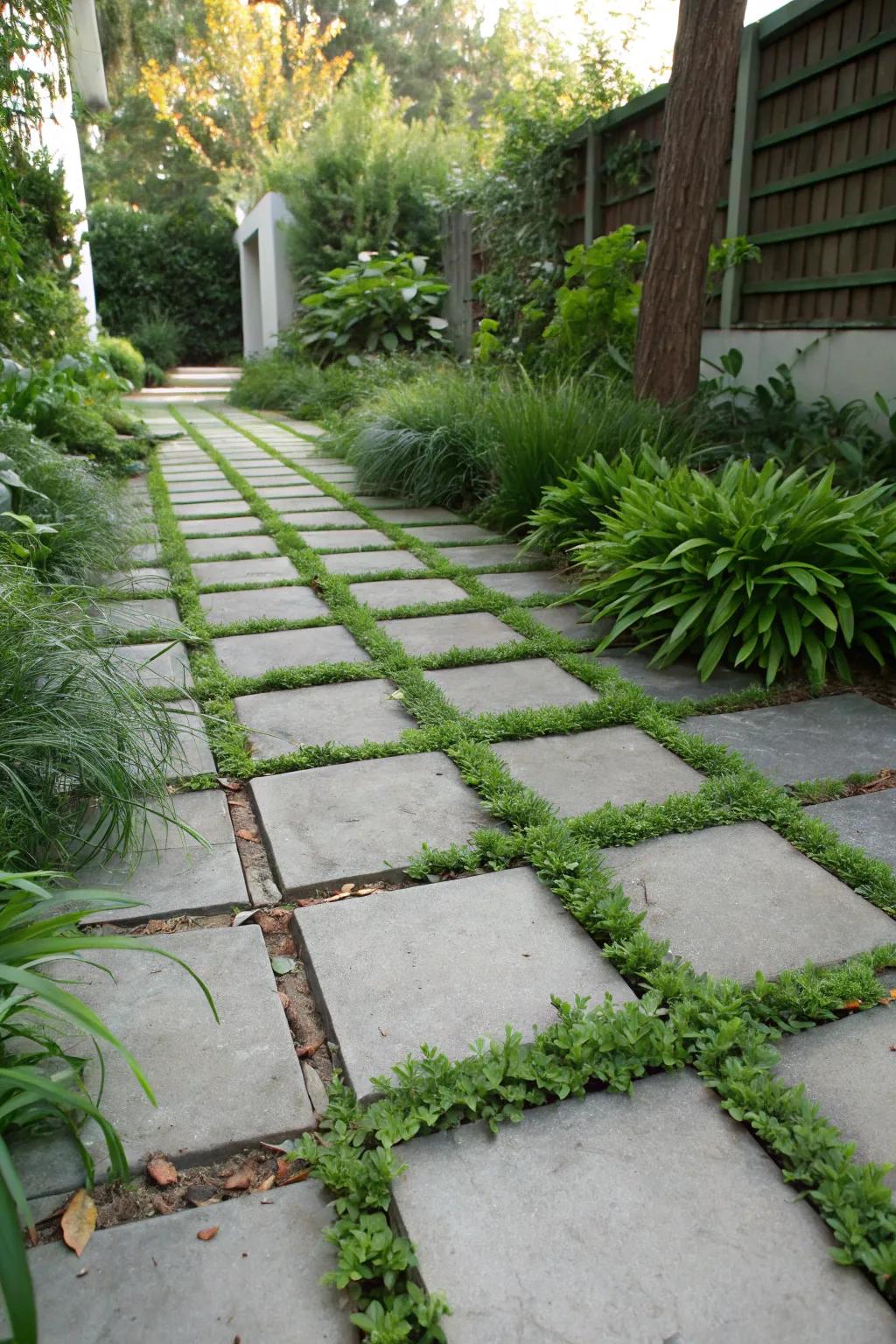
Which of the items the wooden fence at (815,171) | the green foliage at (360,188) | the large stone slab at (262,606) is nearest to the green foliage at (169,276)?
the green foliage at (360,188)

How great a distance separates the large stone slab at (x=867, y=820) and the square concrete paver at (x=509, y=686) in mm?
769

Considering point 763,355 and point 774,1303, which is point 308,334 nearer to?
point 763,355

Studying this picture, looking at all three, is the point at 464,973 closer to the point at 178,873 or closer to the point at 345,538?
the point at 178,873

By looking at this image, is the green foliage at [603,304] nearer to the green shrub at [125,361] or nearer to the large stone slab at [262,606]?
the large stone slab at [262,606]

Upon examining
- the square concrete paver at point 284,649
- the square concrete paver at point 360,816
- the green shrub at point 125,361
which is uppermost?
the green shrub at point 125,361

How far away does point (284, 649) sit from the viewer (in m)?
3.04

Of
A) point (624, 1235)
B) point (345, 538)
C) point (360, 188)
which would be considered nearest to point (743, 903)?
point (624, 1235)

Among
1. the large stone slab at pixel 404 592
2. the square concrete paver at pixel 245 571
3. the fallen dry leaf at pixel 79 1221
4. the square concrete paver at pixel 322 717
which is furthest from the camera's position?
the square concrete paver at pixel 245 571

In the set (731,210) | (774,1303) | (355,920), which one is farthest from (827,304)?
(774,1303)

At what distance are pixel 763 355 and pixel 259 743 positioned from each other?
13.7ft

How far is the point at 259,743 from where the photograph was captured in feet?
7.75

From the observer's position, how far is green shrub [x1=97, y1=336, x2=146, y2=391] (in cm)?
1283

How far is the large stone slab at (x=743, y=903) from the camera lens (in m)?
1.54

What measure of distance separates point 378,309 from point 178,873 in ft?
30.7
